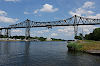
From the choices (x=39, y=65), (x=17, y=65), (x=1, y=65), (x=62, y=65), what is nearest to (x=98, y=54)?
(x=62, y=65)

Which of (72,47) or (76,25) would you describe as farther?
(76,25)

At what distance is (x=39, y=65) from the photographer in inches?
1252

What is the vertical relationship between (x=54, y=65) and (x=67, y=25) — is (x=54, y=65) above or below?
below

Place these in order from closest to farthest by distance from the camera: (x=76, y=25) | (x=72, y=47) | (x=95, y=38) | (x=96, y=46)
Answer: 1. (x=96, y=46)
2. (x=72, y=47)
3. (x=95, y=38)
4. (x=76, y=25)

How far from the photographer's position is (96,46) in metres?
56.4

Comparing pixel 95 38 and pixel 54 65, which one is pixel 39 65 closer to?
pixel 54 65

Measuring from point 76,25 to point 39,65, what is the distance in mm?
165145

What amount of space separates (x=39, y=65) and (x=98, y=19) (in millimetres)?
169831

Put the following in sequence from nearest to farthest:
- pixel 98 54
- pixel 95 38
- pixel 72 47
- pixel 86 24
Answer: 1. pixel 98 54
2. pixel 72 47
3. pixel 95 38
4. pixel 86 24

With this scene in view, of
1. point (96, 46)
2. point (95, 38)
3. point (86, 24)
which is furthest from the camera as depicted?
point (86, 24)

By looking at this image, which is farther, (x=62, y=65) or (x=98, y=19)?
(x=98, y=19)

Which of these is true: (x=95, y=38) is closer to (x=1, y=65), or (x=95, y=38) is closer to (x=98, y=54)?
(x=98, y=54)

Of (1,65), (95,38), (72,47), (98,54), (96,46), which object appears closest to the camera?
(1,65)

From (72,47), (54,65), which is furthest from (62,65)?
(72,47)
